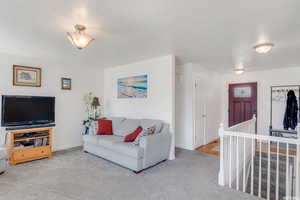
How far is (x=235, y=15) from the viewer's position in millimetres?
1898

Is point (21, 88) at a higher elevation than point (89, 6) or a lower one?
lower

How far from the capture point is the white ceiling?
1.71m

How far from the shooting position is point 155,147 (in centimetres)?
300

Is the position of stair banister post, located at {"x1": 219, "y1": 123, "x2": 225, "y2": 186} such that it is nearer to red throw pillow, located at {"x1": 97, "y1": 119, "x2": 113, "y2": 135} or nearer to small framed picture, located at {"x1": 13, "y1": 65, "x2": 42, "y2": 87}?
red throw pillow, located at {"x1": 97, "y1": 119, "x2": 113, "y2": 135}

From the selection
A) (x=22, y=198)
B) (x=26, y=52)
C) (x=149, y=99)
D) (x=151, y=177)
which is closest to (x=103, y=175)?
(x=151, y=177)

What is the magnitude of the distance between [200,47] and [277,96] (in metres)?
3.40

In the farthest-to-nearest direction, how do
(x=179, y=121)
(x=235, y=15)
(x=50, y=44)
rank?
(x=179, y=121) → (x=50, y=44) → (x=235, y=15)

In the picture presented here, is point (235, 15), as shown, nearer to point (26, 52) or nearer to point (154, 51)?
point (154, 51)

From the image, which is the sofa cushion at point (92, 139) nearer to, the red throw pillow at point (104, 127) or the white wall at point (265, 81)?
the red throw pillow at point (104, 127)

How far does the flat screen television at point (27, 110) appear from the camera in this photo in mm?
3203

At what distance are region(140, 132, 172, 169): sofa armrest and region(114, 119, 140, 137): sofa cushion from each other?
2.60 feet

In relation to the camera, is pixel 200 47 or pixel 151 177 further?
pixel 200 47

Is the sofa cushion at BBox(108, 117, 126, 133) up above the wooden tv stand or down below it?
above

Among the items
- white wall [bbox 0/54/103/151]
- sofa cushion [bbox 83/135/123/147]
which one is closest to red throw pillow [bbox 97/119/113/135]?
sofa cushion [bbox 83/135/123/147]
